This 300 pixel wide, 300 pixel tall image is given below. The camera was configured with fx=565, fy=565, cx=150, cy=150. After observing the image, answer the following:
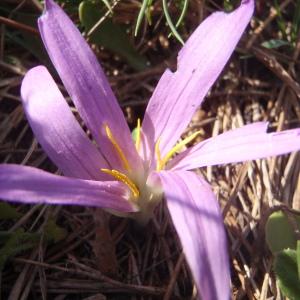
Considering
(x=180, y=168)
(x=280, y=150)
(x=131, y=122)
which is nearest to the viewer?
(x=280, y=150)

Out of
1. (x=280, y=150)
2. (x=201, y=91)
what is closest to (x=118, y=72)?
(x=201, y=91)

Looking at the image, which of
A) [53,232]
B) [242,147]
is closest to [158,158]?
[242,147]

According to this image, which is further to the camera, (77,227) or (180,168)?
(77,227)

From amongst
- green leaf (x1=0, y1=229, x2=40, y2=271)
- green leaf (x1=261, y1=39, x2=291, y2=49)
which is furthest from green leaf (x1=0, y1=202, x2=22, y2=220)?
green leaf (x1=261, y1=39, x2=291, y2=49)

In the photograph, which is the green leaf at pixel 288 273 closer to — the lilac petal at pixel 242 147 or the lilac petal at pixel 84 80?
the lilac petal at pixel 242 147

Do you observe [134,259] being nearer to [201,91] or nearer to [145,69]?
[201,91]

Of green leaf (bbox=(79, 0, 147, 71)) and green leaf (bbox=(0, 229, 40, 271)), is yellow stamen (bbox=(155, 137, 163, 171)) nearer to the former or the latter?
green leaf (bbox=(0, 229, 40, 271))

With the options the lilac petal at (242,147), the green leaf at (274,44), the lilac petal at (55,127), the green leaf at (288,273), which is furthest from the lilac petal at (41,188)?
the green leaf at (274,44)

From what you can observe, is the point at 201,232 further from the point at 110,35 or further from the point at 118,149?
the point at 110,35
